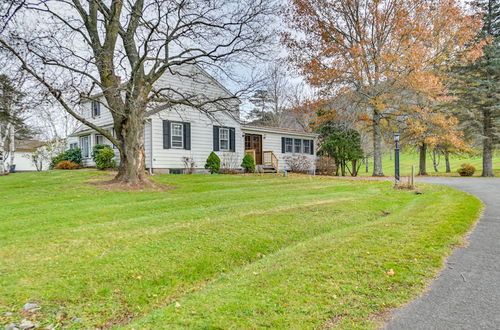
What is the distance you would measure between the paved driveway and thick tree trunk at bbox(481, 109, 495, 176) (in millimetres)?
19868

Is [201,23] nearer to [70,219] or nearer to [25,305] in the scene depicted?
[70,219]

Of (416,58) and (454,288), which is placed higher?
(416,58)

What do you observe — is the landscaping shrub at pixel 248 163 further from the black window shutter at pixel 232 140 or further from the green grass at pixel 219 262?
the green grass at pixel 219 262

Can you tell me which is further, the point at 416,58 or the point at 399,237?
the point at 416,58

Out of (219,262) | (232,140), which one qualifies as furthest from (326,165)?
(219,262)

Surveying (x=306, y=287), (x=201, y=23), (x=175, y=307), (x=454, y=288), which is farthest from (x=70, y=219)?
(x=201, y=23)

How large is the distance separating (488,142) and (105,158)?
2357cm

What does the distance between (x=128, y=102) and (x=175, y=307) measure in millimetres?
9013

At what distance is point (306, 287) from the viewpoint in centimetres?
304

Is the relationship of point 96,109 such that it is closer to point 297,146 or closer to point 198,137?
point 198,137

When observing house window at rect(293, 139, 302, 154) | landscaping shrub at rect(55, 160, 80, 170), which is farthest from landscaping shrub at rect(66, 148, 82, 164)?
house window at rect(293, 139, 302, 154)

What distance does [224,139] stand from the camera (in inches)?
715

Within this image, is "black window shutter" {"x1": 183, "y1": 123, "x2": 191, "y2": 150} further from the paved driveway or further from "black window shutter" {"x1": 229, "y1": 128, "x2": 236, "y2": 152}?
the paved driveway

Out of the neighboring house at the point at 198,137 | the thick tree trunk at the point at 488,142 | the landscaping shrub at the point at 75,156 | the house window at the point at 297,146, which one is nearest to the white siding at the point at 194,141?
the neighboring house at the point at 198,137
